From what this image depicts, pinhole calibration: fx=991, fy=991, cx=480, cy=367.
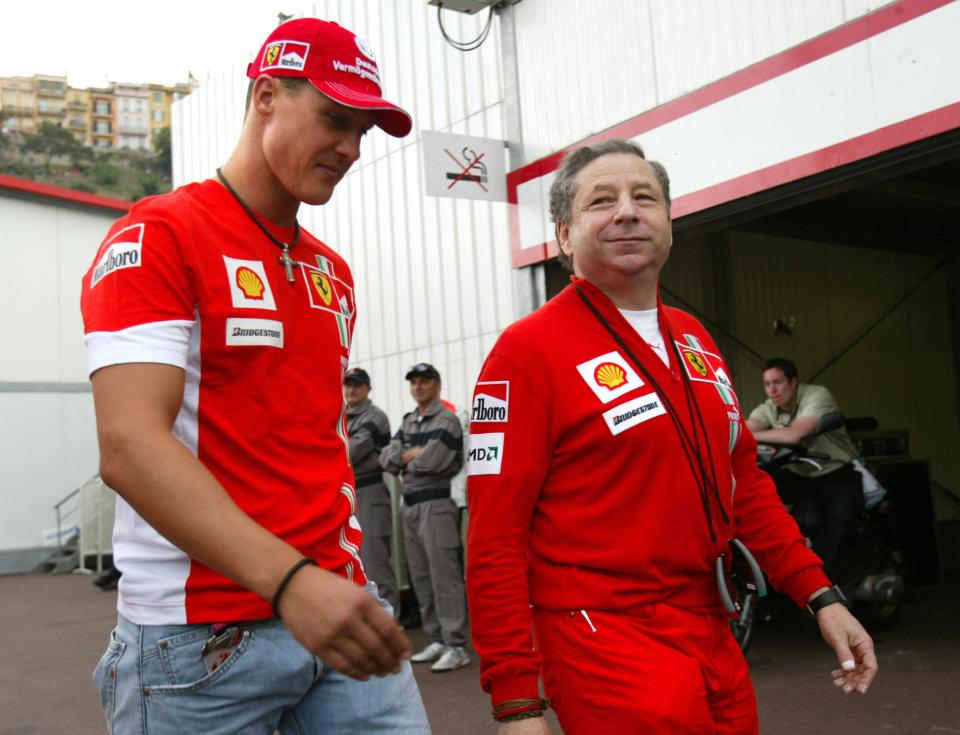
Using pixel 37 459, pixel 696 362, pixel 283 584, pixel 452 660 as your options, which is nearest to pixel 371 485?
pixel 452 660

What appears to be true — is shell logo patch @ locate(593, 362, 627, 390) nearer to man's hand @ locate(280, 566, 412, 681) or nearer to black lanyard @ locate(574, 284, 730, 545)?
black lanyard @ locate(574, 284, 730, 545)

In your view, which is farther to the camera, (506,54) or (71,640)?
(71,640)

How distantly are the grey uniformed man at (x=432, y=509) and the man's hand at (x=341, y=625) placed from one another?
606cm

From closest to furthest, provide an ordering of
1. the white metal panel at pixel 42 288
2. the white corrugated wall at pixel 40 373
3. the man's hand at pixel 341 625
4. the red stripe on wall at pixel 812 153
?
the man's hand at pixel 341 625 → the red stripe on wall at pixel 812 153 → the white corrugated wall at pixel 40 373 → the white metal panel at pixel 42 288

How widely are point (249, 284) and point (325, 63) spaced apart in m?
0.45

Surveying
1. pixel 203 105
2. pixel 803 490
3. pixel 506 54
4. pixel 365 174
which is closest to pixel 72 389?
pixel 203 105

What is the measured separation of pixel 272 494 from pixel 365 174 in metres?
10.1

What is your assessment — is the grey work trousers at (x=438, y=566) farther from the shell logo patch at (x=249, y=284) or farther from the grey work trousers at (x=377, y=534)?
the shell logo patch at (x=249, y=284)

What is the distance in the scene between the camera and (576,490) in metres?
2.20

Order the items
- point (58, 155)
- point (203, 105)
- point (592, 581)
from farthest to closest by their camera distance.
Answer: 1. point (58, 155)
2. point (203, 105)
3. point (592, 581)

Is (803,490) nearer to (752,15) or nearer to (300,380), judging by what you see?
(752,15)

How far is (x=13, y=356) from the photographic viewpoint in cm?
2122

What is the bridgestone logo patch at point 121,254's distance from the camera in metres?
1.62

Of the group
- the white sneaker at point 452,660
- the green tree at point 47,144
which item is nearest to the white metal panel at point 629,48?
the white sneaker at point 452,660
